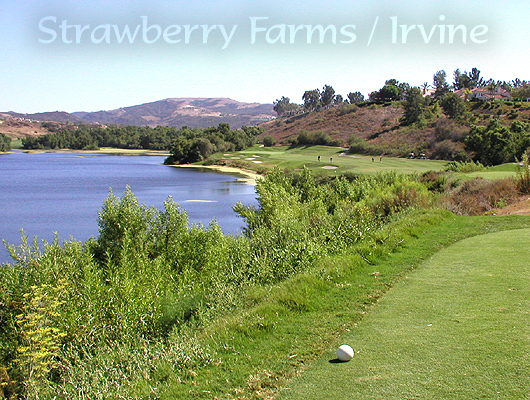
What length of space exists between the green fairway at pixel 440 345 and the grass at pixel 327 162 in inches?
1031

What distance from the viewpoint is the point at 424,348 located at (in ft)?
17.3

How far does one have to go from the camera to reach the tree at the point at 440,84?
121 meters

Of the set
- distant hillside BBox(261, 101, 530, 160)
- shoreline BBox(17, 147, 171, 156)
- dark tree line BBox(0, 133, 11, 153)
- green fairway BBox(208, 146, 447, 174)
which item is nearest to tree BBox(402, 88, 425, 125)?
distant hillside BBox(261, 101, 530, 160)

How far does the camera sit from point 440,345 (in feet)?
17.4

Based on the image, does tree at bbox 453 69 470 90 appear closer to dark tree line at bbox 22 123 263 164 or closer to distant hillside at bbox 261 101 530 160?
distant hillside at bbox 261 101 530 160

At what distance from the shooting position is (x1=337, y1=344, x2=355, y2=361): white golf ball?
518cm

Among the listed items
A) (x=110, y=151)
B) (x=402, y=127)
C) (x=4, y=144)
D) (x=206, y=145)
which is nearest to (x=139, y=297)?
(x=206, y=145)

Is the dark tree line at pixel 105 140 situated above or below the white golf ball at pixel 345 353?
above

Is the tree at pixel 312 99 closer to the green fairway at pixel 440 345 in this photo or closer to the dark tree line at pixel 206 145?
the dark tree line at pixel 206 145

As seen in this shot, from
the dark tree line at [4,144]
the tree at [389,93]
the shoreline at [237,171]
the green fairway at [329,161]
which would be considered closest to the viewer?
the green fairway at [329,161]

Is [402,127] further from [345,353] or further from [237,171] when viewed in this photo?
[345,353]

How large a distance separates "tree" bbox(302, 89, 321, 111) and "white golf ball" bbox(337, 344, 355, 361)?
17068 cm

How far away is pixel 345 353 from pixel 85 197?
137ft

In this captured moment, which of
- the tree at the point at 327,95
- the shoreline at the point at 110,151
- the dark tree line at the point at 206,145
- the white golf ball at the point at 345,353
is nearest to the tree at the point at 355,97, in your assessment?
the tree at the point at 327,95
